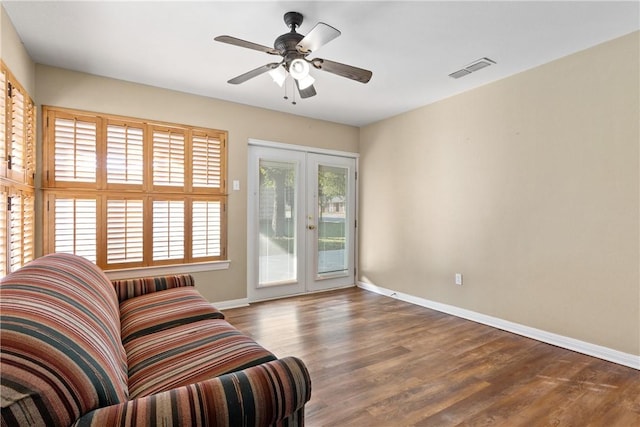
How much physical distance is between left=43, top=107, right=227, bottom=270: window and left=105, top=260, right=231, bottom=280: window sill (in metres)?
0.06

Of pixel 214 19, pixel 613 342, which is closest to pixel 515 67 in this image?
pixel 613 342

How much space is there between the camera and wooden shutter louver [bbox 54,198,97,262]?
3.21 m

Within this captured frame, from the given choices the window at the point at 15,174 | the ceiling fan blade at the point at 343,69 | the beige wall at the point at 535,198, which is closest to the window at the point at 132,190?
the window at the point at 15,174

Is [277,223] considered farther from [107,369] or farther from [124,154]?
[107,369]

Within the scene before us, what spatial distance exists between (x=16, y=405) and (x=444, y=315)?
3890mm

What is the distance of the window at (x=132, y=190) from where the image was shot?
3.22 m

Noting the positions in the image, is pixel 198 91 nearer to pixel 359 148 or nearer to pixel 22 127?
pixel 22 127

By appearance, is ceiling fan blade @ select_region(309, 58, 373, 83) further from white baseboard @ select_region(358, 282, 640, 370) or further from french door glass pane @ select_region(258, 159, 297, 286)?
white baseboard @ select_region(358, 282, 640, 370)

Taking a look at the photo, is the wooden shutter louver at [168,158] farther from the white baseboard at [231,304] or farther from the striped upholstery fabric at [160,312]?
the striped upholstery fabric at [160,312]

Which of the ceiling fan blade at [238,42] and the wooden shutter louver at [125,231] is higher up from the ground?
the ceiling fan blade at [238,42]

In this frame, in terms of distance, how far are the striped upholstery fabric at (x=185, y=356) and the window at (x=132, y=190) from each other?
2.05 meters

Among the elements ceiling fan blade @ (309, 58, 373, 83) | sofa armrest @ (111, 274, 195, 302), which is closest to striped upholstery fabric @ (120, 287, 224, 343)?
sofa armrest @ (111, 274, 195, 302)

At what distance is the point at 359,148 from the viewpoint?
17.5 feet

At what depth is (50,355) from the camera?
2.79 ft
